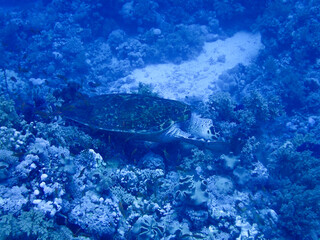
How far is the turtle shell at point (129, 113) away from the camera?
17.9ft

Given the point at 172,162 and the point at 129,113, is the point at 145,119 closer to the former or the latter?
the point at 129,113

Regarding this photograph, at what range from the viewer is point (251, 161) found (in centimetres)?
580

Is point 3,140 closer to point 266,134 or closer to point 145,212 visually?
point 145,212

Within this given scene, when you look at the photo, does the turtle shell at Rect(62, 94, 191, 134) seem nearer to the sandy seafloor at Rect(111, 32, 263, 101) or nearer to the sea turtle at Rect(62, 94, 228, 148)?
the sea turtle at Rect(62, 94, 228, 148)

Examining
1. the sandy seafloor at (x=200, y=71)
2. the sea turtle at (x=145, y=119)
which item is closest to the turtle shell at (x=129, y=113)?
the sea turtle at (x=145, y=119)

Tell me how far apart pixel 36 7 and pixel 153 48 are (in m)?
13.5

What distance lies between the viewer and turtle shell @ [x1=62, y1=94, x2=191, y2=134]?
546 centimetres

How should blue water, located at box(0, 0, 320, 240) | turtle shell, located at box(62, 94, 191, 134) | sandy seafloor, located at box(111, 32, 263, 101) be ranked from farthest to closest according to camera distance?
sandy seafloor, located at box(111, 32, 263, 101) < turtle shell, located at box(62, 94, 191, 134) < blue water, located at box(0, 0, 320, 240)

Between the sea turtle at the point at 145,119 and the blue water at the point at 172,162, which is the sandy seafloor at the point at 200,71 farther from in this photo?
the sea turtle at the point at 145,119

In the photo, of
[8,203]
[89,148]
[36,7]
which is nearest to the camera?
[8,203]

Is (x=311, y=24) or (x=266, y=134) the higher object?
(x=311, y=24)

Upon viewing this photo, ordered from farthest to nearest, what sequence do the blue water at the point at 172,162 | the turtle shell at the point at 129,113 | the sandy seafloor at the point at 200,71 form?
the sandy seafloor at the point at 200,71 → the turtle shell at the point at 129,113 → the blue water at the point at 172,162

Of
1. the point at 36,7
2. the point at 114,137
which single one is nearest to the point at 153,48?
the point at 114,137

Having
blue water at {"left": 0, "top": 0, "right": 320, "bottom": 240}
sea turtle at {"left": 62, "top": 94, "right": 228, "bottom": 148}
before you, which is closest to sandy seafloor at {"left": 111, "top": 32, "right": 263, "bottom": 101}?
blue water at {"left": 0, "top": 0, "right": 320, "bottom": 240}
